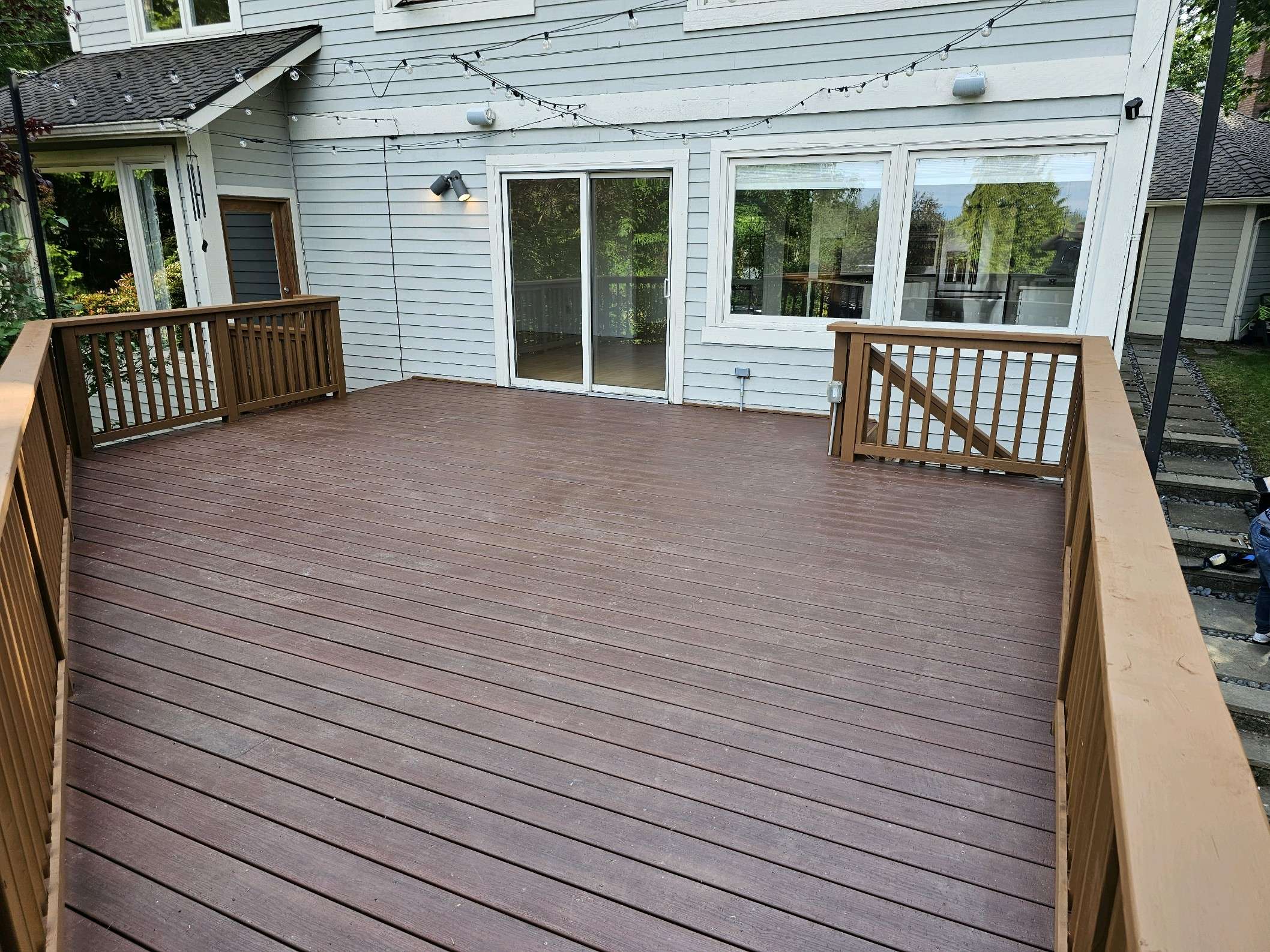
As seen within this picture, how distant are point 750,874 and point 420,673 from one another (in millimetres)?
1283

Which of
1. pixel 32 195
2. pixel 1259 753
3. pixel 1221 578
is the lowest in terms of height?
pixel 1259 753

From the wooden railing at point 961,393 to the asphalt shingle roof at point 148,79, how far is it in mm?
5471

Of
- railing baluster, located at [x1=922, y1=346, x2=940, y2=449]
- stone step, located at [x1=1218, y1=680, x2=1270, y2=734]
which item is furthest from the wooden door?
stone step, located at [x1=1218, y1=680, x2=1270, y2=734]

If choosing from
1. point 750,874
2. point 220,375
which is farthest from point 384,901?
point 220,375

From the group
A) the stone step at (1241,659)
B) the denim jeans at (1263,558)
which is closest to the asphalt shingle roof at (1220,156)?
the denim jeans at (1263,558)

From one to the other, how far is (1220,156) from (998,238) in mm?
11953

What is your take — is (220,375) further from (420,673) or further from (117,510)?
(420,673)

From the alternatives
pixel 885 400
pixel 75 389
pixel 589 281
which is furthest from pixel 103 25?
pixel 885 400

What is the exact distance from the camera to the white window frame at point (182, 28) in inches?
310

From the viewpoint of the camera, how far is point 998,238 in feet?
18.2

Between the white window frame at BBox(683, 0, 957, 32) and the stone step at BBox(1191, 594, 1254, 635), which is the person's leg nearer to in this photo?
the stone step at BBox(1191, 594, 1254, 635)

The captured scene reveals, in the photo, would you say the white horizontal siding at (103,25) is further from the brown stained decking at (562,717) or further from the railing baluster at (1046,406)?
the railing baluster at (1046,406)

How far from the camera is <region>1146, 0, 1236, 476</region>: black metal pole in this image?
3.19 metres

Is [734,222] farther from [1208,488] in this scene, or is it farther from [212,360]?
[1208,488]
